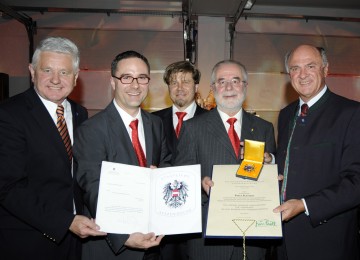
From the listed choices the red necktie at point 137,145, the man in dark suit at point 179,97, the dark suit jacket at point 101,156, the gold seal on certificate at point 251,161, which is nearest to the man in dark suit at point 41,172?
the dark suit jacket at point 101,156

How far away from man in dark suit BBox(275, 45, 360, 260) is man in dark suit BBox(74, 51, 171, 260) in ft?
3.21

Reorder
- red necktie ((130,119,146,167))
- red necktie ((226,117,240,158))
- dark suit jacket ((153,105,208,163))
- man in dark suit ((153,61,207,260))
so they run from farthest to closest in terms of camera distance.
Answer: man in dark suit ((153,61,207,260)) < dark suit jacket ((153,105,208,163)) < red necktie ((226,117,240,158)) < red necktie ((130,119,146,167))

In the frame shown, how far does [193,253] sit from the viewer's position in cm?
257

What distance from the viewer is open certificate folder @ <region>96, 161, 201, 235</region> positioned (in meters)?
1.91

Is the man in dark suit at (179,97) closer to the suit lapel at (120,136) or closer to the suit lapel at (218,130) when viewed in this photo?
the suit lapel at (218,130)

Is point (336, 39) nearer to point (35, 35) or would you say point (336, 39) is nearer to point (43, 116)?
point (35, 35)

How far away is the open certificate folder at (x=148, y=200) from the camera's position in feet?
6.25

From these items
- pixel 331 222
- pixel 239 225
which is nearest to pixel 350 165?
pixel 331 222

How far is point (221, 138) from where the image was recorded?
2.56 metres

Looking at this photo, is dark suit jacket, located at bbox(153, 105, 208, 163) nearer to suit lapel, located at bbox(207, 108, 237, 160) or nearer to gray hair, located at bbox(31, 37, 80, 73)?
suit lapel, located at bbox(207, 108, 237, 160)

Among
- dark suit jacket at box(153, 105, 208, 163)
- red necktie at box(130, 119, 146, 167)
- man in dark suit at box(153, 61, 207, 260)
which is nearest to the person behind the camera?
red necktie at box(130, 119, 146, 167)

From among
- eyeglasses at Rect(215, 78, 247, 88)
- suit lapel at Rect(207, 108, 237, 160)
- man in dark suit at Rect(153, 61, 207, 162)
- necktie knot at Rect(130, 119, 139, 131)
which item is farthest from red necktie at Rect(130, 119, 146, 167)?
man in dark suit at Rect(153, 61, 207, 162)

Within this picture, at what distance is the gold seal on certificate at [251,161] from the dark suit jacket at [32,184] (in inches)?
44.2

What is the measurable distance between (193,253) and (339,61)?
758 cm
